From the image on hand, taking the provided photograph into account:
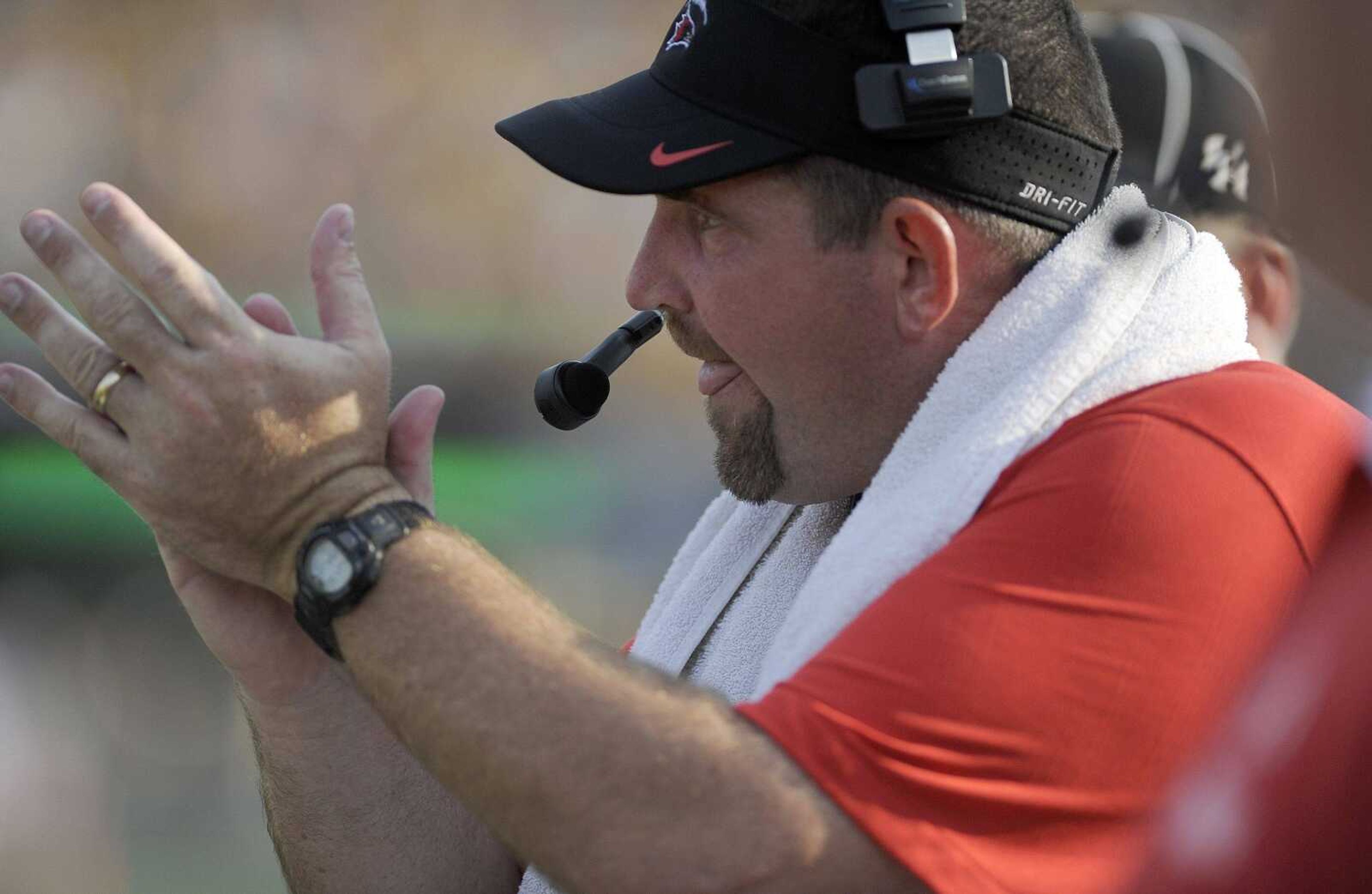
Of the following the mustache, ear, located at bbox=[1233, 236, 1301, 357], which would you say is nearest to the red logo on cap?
the mustache

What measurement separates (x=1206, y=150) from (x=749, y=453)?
0.93 metres

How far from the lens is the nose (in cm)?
137

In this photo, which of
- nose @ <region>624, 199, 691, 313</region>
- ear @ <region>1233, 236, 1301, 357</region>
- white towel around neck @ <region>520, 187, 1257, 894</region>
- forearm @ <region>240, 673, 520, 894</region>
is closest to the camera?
white towel around neck @ <region>520, 187, 1257, 894</region>

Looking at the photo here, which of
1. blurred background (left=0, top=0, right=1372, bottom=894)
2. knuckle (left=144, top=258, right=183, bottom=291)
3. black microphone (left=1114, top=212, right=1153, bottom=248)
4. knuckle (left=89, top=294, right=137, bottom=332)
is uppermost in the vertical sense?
knuckle (left=144, top=258, right=183, bottom=291)

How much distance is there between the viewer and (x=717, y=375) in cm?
142

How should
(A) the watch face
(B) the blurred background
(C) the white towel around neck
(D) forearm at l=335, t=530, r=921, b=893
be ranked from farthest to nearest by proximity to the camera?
(B) the blurred background < (C) the white towel around neck < (A) the watch face < (D) forearm at l=335, t=530, r=921, b=893

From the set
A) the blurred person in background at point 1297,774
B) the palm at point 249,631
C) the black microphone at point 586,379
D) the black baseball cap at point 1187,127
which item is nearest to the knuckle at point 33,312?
the palm at point 249,631

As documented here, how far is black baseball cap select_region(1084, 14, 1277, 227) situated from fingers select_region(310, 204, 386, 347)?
3.66 feet

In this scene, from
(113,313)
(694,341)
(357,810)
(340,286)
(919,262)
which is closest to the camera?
(113,313)

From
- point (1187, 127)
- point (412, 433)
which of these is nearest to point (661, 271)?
point (412, 433)

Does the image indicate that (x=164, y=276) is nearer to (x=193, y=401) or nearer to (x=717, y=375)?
(x=193, y=401)

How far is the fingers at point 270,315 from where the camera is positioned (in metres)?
1.13

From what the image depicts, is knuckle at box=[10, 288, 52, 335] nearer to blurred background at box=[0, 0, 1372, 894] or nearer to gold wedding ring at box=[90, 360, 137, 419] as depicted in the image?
gold wedding ring at box=[90, 360, 137, 419]

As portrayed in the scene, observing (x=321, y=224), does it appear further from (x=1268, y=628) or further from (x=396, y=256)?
(x=396, y=256)
